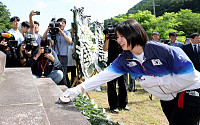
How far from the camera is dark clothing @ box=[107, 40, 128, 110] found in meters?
4.34

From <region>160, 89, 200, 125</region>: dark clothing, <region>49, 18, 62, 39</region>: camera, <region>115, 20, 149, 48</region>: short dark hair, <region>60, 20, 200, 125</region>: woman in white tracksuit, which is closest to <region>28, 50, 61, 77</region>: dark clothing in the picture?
<region>49, 18, 62, 39</region>: camera

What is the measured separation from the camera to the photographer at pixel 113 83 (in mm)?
4344

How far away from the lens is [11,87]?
2.45 meters

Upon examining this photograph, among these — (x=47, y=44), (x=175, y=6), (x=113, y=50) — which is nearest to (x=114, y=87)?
(x=113, y=50)

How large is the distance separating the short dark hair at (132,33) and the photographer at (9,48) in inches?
113

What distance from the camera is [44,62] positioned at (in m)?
4.47

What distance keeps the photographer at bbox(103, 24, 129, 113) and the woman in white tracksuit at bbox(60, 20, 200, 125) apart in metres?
2.13

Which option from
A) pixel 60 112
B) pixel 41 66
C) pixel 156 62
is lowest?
pixel 60 112

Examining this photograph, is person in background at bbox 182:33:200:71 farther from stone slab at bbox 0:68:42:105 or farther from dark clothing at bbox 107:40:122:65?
stone slab at bbox 0:68:42:105

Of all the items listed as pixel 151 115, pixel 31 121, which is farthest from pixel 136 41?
pixel 151 115

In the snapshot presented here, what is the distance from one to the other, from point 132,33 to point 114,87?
8.33 ft

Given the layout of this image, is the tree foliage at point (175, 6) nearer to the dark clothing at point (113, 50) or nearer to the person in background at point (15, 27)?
the dark clothing at point (113, 50)

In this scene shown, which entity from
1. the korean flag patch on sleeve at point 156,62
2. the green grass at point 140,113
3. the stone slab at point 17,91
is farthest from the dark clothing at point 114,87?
the korean flag patch on sleeve at point 156,62

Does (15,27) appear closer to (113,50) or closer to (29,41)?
(29,41)
